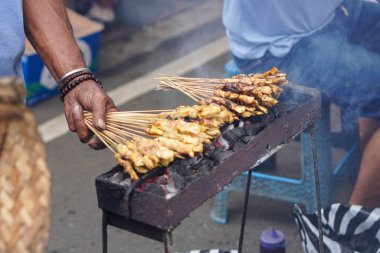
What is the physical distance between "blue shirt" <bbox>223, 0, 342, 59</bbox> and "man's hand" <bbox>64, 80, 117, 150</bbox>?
1.63 metres

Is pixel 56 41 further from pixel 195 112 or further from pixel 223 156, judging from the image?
pixel 223 156

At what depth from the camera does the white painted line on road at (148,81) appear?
245 inches

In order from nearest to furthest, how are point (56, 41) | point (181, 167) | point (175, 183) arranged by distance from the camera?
point (175, 183) < point (181, 167) < point (56, 41)

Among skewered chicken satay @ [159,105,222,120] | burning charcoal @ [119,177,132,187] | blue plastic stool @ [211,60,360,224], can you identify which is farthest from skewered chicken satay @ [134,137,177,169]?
blue plastic stool @ [211,60,360,224]

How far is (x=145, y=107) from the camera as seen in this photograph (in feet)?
21.5

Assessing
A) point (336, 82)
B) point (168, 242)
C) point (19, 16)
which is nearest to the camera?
point (168, 242)

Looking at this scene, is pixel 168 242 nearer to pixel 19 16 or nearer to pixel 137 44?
pixel 19 16

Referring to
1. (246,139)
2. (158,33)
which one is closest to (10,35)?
(246,139)

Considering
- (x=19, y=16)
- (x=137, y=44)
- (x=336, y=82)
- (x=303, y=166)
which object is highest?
(x=19, y=16)

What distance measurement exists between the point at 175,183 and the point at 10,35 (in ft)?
3.16

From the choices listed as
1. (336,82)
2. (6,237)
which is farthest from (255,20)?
(6,237)

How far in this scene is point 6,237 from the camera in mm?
1969

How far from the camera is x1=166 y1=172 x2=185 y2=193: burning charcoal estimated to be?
250 cm

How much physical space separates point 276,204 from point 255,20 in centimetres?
136
